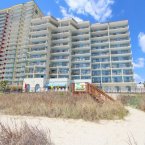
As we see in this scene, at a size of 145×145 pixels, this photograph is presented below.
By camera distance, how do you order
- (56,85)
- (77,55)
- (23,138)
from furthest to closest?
(77,55), (56,85), (23,138)

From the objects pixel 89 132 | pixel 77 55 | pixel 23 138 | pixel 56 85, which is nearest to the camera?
pixel 23 138

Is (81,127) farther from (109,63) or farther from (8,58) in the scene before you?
(8,58)

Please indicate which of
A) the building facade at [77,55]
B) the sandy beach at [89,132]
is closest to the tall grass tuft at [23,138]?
the sandy beach at [89,132]

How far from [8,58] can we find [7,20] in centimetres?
2586

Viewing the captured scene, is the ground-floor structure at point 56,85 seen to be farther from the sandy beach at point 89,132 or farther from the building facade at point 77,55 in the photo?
the sandy beach at point 89,132

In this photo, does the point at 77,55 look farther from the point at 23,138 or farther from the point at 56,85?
the point at 23,138

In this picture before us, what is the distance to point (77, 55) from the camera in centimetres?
6500

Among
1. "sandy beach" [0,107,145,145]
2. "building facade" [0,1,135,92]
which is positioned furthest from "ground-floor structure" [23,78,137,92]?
"sandy beach" [0,107,145,145]

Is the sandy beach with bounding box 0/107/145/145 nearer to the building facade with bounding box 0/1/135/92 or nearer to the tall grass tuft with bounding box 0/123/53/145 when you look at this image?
the tall grass tuft with bounding box 0/123/53/145

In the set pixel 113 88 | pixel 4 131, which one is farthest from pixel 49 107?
pixel 113 88

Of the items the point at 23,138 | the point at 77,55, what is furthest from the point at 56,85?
the point at 23,138

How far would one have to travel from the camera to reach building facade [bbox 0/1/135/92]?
60.0 m

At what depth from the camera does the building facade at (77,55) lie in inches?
2362

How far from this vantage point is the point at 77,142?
5129mm
